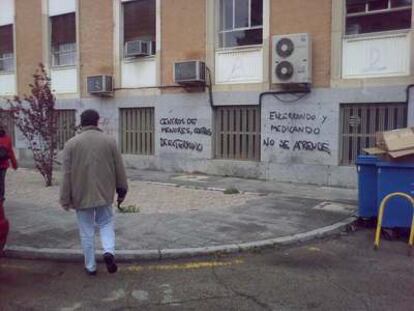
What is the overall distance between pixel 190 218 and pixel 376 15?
6.75 m

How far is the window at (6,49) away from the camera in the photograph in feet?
61.7

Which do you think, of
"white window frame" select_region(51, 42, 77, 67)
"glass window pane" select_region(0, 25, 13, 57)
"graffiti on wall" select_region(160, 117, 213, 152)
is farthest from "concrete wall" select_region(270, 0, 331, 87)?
"glass window pane" select_region(0, 25, 13, 57)

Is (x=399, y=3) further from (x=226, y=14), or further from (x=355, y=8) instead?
(x=226, y=14)

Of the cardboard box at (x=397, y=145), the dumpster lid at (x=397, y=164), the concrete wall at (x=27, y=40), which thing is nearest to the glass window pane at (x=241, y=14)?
the cardboard box at (x=397, y=145)

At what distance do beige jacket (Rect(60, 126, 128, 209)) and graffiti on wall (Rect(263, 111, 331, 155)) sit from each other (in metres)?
7.34

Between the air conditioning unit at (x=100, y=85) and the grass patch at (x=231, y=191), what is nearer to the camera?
the grass patch at (x=231, y=191)

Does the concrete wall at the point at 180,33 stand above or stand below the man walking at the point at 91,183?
above

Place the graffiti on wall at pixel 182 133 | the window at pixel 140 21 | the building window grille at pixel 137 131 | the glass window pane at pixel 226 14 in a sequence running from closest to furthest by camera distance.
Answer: the glass window pane at pixel 226 14 < the graffiti on wall at pixel 182 133 < the window at pixel 140 21 < the building window grille at pixel 137 131

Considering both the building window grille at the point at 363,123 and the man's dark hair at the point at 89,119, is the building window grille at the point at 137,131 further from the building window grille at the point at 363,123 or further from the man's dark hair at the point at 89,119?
the man's dark hair at the point at 89,119

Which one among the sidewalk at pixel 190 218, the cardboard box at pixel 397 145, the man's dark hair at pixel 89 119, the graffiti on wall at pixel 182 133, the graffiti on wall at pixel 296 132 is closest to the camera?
the man's dark hair at pixel 89 119

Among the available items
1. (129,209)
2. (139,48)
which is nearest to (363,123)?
(129,209)

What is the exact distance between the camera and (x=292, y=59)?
1152 cm

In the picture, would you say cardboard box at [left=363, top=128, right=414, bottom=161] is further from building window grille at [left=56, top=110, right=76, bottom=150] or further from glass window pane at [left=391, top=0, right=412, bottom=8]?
building window grille at [left=56, top=110, right=76, bottom=150]

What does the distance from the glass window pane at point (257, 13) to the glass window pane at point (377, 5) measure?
2.79 metres
